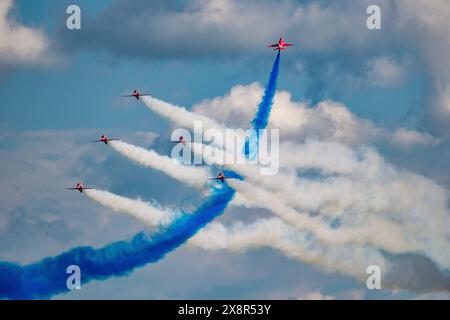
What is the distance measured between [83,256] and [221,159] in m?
24.0

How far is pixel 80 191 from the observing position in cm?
16188

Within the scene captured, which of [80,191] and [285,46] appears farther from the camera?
[80,191]

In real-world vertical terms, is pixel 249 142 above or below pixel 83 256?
above

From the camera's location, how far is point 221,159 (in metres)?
151

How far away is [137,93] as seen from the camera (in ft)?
519
